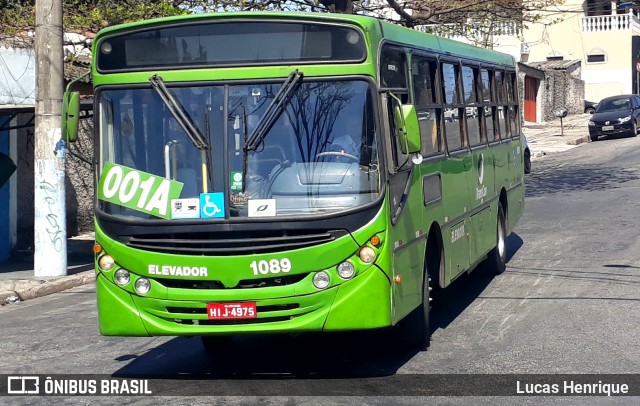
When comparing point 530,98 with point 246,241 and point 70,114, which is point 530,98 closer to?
point 70,114

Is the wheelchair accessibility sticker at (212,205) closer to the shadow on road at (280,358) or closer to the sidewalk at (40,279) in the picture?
the shadow on road at (280,358)

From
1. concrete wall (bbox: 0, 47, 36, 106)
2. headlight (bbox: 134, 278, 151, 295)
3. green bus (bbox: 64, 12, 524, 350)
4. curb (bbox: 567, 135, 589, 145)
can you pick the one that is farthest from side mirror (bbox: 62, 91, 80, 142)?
curb (bbox: 567, 135, 589, 145)

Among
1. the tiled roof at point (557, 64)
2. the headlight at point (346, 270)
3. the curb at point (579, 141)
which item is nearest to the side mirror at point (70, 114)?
the headlight at point (346, 270)

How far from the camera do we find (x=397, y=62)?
834 centimetres

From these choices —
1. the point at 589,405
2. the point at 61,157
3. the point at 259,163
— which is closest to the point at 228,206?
the point at 259,163

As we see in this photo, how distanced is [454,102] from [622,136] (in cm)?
2735

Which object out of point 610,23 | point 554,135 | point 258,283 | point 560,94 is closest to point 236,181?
point 258,283

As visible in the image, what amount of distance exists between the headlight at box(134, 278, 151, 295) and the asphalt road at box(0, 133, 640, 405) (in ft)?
2.56

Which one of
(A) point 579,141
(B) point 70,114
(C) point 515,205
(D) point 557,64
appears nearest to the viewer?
(B) point 70,114

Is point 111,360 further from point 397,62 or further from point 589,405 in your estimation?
point 589,405

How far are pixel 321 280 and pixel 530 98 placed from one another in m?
37.6

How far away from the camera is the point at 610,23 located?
49.5 meters

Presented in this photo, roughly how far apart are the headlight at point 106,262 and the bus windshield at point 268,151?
1.42 feet

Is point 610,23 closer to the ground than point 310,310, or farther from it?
farther from it
